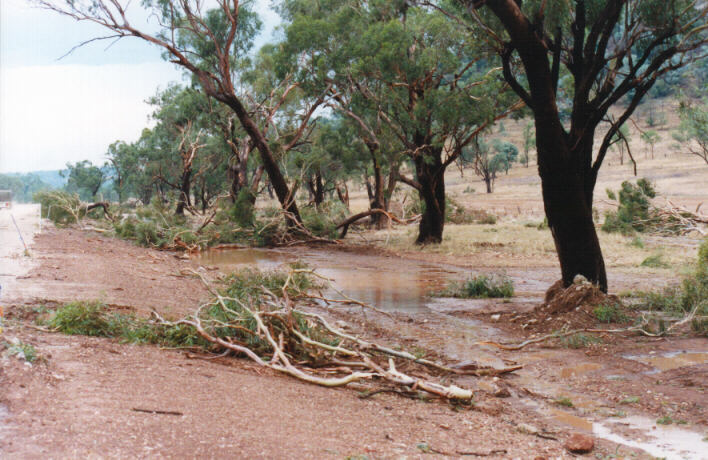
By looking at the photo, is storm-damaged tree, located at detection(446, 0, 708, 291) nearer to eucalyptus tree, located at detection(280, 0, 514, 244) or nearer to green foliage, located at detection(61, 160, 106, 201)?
eucalyptus tree, located at detection(280, 0, 514, 244)

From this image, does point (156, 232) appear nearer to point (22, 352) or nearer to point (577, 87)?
point (577, 87)

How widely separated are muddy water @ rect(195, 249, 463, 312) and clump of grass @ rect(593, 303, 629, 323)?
10.1ft

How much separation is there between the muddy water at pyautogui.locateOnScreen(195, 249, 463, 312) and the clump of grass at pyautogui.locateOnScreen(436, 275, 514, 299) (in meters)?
0.59

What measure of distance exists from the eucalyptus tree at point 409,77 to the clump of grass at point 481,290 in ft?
22.9

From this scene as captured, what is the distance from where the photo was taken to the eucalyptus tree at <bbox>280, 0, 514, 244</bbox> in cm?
1873

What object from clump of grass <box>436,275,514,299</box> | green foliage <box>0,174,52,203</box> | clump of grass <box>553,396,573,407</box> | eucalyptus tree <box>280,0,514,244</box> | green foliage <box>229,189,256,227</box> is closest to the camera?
clump of grass <box>553,396,573,407</box>

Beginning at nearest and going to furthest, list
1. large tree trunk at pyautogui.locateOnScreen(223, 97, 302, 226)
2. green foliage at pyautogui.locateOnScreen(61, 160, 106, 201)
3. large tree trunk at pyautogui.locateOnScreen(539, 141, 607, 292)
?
large tree trunk at pyautogui.locateOnScreen(539, 141, 607, 292) < large tree trunk at pyautogui.locateOnScreen(223, 97, 302, 226) < green foliage at pyautogui.locateOnScreen(61, 160, 106, 201)

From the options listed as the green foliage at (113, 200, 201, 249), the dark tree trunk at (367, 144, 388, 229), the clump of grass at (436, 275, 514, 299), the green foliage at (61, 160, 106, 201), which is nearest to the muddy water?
the clump of grass at (436, 275, 514, 299)

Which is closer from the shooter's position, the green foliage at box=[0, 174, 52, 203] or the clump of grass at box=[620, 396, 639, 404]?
the clump of grass at box=[620, 396, 639, 404]

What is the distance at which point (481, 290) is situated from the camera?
1243 centimetres

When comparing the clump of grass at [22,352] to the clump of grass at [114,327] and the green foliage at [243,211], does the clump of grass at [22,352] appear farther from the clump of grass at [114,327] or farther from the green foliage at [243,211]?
the green foliage at [243,211]

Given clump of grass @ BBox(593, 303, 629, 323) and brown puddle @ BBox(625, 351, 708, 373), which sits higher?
clump of grass @ BBox(593, 303, 629, 323)

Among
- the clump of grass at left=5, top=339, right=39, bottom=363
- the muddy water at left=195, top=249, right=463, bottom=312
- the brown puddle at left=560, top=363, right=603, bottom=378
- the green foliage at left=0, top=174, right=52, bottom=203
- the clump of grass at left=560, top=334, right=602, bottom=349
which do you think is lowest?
the muddy water at left=195, top=249, right=463, bottom=312

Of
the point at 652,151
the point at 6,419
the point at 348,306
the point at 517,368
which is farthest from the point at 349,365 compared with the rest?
the point at 652,151
